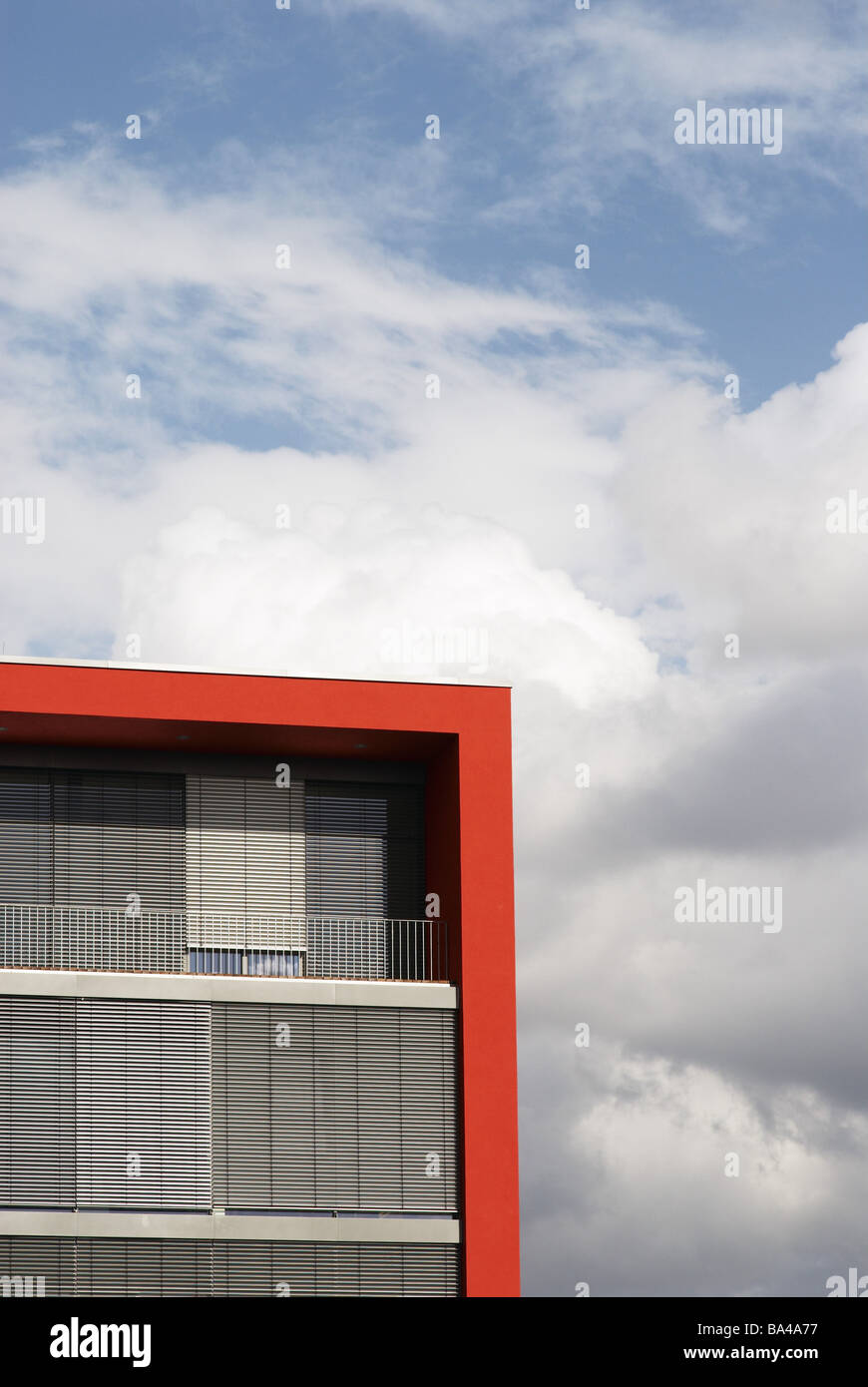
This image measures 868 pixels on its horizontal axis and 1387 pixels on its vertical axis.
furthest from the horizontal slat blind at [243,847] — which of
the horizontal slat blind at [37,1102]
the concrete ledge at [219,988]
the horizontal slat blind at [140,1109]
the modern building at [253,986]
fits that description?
the horizontal slat blind at [37,1102]

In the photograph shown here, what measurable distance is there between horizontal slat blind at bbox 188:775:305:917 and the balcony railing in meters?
0.27

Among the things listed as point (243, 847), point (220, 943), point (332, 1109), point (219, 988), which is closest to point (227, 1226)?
point (332, 1109)

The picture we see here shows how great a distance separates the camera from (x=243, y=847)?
31078 mm

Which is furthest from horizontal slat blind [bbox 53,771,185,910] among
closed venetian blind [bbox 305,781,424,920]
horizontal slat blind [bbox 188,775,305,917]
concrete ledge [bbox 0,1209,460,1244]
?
concrete ledge [bbox 0,1209,460,1244]

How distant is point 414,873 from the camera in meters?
31.9

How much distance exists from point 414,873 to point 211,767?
3633 millimetres

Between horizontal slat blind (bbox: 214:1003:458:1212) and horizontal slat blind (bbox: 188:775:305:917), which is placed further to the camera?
horizontal slat blind (bbox: 188:775:305:917)

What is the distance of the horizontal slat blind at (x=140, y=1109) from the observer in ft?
92.2

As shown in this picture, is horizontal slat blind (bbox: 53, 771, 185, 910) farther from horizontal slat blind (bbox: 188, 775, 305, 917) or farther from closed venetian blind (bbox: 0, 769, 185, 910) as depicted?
horizontal slat blind (bbox: 188, 775, 305, 917)

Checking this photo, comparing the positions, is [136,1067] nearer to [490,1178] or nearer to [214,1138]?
[214,1138]

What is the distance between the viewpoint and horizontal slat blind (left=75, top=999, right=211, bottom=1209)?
28.1 meters

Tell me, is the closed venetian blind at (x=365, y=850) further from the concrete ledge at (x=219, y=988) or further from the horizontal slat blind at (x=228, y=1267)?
the horizontal slat blind at (x=228, y=1267)

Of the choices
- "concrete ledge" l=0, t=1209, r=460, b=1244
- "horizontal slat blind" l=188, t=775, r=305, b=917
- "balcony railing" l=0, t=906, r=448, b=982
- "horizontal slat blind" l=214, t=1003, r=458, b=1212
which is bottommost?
"concrete ledge" l=0, t=1209, r=460, b=1244
